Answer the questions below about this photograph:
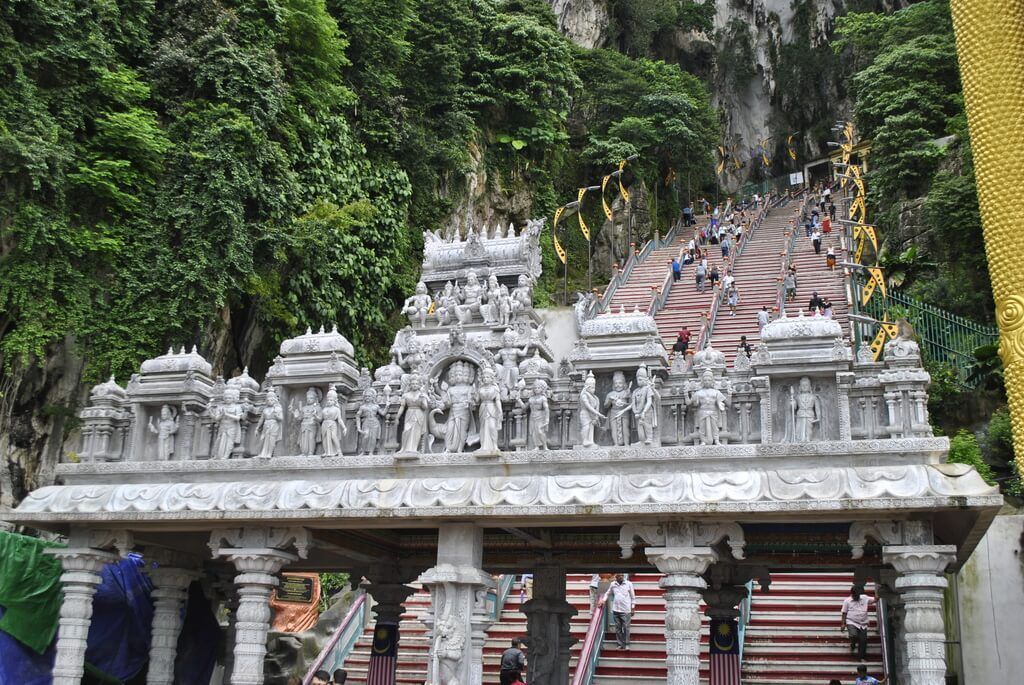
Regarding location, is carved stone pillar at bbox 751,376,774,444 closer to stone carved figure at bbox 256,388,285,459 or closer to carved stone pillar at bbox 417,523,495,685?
carved stone pillar at bbox 417,523,495,685

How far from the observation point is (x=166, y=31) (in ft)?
74.4

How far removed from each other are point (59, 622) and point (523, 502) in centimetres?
720

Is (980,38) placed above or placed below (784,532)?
above

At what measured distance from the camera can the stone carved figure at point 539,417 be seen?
43.1ft

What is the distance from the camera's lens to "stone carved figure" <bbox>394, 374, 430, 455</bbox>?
13.4 m

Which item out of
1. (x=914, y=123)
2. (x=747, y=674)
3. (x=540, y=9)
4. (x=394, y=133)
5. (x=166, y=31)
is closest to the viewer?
(x=747, y=674)

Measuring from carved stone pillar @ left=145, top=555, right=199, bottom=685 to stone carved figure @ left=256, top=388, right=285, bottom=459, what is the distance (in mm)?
3424

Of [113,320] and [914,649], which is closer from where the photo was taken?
[914,649]

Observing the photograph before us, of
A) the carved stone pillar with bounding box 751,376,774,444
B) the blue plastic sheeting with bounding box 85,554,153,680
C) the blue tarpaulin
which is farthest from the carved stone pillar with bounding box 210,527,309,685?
the carved stone pillar with bounding box 751,376,774,444

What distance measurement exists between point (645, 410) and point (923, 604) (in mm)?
3859

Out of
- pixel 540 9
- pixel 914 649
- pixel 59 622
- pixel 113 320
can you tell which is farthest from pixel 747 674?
pixel 540 9

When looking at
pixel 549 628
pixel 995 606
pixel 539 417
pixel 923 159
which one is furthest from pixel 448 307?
pixel 923 159

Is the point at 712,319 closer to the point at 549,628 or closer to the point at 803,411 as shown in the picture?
the point at 549,628

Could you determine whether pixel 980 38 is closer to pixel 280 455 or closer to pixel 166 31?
pixel 280 455
